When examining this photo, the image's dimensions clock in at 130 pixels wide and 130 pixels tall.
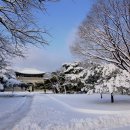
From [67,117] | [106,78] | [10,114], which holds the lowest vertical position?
[67,117]

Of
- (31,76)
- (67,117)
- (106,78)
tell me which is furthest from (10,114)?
(31,76)

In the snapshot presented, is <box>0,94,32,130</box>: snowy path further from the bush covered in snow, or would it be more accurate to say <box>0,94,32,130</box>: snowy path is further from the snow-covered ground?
the bush covered in snow

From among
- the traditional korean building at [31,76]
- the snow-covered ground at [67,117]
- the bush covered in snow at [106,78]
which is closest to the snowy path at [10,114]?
the snow-covered ground at [67,117]

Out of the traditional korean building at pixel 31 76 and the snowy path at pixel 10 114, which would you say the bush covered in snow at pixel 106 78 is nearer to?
the snowy path at pixel 10 114

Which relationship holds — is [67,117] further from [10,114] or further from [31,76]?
[31,76]

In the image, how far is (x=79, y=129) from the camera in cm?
1223

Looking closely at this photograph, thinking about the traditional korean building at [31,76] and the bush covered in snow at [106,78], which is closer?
the bush covered in snow at [106,78]

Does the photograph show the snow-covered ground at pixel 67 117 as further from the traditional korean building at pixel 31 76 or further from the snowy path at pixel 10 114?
the traditional korean building at pixel 31 76

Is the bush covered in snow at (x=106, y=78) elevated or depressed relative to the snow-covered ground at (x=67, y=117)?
elevated

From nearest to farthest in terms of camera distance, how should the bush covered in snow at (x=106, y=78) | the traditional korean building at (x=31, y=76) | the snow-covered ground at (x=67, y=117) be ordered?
the snow-covered ground at (x=67, y=117) → the bush covered in snow at (x=106, y=78) → the traditional korean building at (x=31, y=76)

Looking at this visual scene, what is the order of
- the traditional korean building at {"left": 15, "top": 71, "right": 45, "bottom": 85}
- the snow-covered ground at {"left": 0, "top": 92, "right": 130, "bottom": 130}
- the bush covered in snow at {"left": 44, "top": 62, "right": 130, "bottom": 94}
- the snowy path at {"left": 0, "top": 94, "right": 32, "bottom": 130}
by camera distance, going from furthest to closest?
1. the traditional korean building at {"left": 15, "top": 71, "right": 45, "bottom": 85}
2. the bush covered in snow at {"left": 44, "top": 62, "right": 130, "bottom": 94}
3. the snowy path at {"left": 0, "top": 94, "right": 32, "bottom": 130}
4. the snow-covered ground at {"left": 0, "top": 92, "right": 130, "bottom": 130}

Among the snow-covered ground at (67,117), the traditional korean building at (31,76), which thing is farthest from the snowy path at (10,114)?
the traditional korean building at (31,76)

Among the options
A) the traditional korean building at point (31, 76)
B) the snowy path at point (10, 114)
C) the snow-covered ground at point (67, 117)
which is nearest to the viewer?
the snow-covered ground at point (67, 117)

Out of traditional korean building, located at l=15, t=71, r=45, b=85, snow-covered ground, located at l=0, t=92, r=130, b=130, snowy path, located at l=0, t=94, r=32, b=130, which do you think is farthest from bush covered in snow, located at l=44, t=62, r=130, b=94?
traditional korean building, located at l=15, t=71, r=45, b=85
